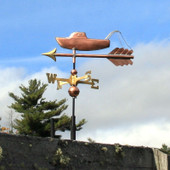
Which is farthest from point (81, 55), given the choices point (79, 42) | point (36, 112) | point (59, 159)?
point (36, 112)

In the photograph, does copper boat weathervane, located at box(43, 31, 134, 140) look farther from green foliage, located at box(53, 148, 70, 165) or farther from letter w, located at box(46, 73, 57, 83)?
green foliage, located at box(53, 148, 70, 165)

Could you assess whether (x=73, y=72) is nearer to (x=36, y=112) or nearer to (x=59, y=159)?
(x=59, y=159)

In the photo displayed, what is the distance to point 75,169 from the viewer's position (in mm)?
8586

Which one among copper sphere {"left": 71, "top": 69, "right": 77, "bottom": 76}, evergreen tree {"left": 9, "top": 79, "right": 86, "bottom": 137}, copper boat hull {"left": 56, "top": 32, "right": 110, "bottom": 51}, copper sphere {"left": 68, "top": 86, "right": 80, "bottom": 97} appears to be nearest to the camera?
copper sphere {"left": 68, "top": 86, "right": 80, "bottom": 97}

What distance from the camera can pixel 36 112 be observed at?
38.6 metres

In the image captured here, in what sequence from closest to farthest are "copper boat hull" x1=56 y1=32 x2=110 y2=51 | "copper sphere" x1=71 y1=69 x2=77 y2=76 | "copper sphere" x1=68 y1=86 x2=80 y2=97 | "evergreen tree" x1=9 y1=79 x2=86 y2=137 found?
"copper sphere" x1=68 y1=86 x2=80 y2=97 → "copper sphere" x1=71 y1=69 x2=77 y2=76 → "copper boat hull" x1=56 y1=32 x2=110 y2=51 → "evergreen tree" x1=9 y1=79 x2=86 y2=137

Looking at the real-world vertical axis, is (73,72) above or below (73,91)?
above

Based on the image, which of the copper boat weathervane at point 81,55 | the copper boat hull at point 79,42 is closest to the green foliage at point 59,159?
the copper boat weathervane at point 81,55

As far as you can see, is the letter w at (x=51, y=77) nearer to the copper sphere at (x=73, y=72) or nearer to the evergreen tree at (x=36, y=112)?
the copper sphere at (x=73, y=72)

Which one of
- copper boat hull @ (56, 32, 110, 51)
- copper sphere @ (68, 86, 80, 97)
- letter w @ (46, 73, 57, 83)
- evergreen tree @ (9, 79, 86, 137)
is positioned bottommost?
copper sphere @ (68, 86, 80, 97)

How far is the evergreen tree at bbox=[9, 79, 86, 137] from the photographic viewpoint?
36.5 m

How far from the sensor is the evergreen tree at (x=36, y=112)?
1438 inches

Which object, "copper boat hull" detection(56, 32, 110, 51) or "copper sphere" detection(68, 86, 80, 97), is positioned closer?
"copper sphere" detection(68, 86, 80, 97)

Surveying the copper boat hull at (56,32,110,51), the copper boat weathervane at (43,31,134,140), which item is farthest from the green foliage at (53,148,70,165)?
the copper boat hull at (56,32,110,51)
